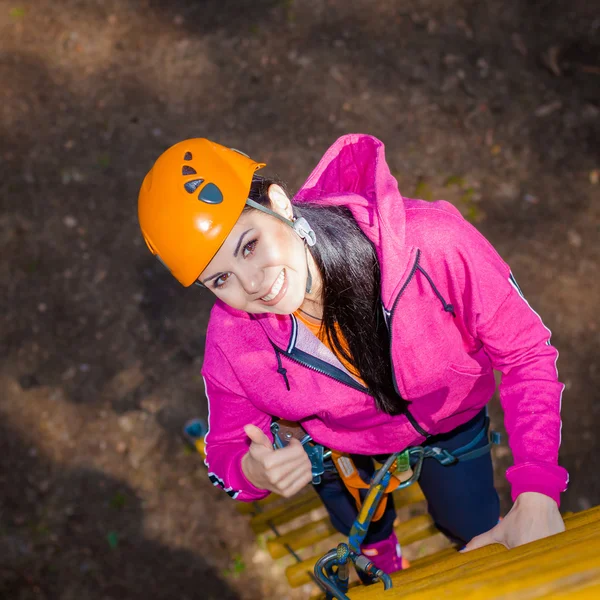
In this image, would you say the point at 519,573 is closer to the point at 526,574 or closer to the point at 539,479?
the point at 526,574

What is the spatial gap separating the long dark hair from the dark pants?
574 millimetres

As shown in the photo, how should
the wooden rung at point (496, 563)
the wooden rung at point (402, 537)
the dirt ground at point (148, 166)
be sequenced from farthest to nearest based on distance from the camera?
1. the dirt ground at point (148, 166)
2. the wooden rung at point (402, 537)
3. the wooden rung at point (496, 563)

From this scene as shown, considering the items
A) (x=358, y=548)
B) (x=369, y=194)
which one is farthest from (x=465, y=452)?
(x=369, y=194)

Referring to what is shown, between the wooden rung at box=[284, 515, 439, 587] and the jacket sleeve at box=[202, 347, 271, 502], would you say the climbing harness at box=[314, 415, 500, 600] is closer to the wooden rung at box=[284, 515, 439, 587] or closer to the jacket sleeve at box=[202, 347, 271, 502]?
the jacket sleeve at box=[202, 347, 271, 502]

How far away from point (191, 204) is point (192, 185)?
6 cm

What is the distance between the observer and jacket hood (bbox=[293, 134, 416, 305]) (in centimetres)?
217

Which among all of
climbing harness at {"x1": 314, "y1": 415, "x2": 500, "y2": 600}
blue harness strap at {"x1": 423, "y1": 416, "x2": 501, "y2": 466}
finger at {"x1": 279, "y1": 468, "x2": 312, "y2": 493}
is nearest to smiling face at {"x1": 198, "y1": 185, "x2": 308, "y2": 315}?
finger at {"x1": 279, "y1": 468, "x2": 312, "y2": 493}

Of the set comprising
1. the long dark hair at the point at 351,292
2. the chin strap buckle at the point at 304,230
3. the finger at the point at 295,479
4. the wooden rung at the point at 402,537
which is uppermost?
the chin strap buckle at the point at 304,230

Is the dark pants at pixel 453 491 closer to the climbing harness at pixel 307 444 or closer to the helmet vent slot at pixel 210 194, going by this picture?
the climbing harness at pixel 307 444

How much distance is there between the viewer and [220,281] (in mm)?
2189

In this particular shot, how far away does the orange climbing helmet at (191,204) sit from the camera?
6.81ft

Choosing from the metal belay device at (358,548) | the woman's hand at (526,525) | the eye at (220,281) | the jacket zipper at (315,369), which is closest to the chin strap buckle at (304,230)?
the eye at (220,281)

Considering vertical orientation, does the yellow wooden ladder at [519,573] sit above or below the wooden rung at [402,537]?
above

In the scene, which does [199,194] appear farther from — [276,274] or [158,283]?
[158,283]
